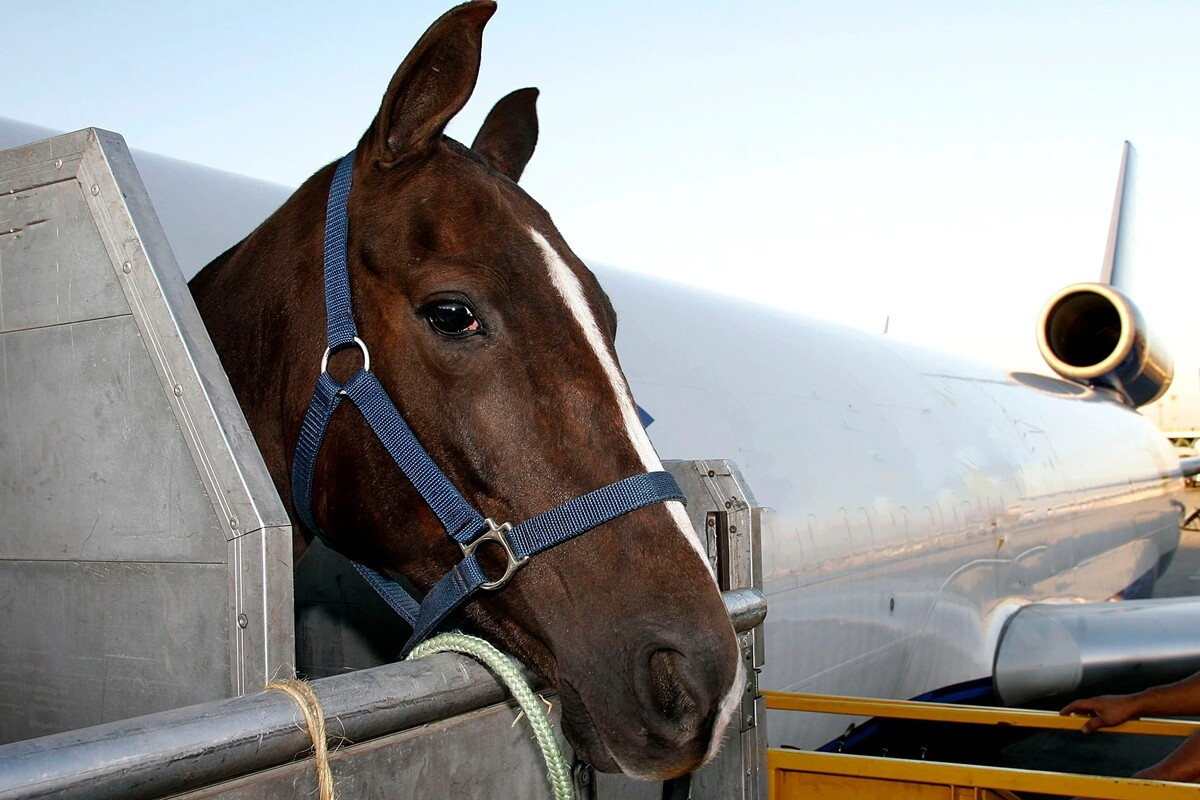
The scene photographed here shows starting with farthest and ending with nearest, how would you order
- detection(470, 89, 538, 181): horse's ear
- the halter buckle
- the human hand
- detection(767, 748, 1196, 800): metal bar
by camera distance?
the human hand < detection(767, 748, 1196, 800): metal bar < detection(470, 89, 538, 181): horse's ear < the halter buckle

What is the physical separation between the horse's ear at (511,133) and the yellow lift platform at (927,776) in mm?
1751

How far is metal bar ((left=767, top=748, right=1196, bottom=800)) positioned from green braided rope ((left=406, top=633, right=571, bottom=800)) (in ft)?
5.19

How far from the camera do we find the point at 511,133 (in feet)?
7.78

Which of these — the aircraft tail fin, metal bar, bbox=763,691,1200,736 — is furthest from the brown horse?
the aircraft tail fin

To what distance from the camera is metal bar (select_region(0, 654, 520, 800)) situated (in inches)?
35.5

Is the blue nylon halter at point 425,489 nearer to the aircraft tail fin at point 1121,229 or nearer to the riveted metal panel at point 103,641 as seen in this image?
the riveted metal panel at point 103,641

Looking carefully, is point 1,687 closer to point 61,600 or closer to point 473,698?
point 61,600

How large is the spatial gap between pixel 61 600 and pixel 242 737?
2.12ft

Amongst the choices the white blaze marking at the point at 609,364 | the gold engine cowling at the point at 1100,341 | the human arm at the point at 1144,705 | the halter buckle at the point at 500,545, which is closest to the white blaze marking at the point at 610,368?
the white blaze marking at the point at 609,364

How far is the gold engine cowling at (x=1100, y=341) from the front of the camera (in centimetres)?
1347

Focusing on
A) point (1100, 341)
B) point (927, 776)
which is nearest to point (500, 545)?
point (927, 776)

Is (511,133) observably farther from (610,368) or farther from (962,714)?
(962,714)

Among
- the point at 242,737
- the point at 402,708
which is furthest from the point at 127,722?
the point at 402,708

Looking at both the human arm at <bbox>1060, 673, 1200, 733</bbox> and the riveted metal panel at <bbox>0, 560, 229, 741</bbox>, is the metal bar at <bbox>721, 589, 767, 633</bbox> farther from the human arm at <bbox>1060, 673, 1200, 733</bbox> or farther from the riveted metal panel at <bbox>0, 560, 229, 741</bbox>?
the human arm at <bbox>1060, 673, 1200, 733</bbox>
